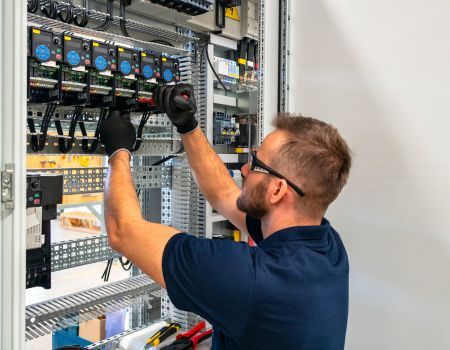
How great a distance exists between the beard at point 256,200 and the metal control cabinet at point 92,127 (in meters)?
0.56

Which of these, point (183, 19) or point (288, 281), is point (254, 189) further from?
point (183, 19)

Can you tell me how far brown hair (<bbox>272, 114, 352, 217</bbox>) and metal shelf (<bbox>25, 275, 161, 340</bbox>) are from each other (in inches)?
37.2

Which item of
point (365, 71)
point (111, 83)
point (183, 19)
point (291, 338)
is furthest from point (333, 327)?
point (183, 19)

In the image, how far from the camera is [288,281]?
909mm

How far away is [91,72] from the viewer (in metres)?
1.44

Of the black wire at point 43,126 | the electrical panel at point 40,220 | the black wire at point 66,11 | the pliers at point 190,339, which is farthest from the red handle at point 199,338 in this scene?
the black wire at point 66,11

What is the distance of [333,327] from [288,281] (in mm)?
192

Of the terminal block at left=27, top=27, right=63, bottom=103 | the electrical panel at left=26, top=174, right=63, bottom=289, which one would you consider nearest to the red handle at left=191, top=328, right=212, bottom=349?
the electrical panel at left=26, top=174, right=63, bottom=289

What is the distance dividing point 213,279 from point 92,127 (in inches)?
40.2

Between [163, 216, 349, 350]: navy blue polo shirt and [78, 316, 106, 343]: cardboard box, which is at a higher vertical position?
[163, 216, 349, 350]: navy blue polo shirt

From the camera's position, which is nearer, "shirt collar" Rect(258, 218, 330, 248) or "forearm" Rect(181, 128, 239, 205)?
"shirt collar" Rect(258, 218, 330, 248)

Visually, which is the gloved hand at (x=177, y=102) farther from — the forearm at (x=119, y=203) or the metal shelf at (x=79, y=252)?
the metal shelf at (x=79, y=252)

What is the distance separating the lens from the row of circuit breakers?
130 cm

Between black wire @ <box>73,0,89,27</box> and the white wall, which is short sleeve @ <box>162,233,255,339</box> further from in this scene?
black wire @ <box>73,0,89,27</box>
